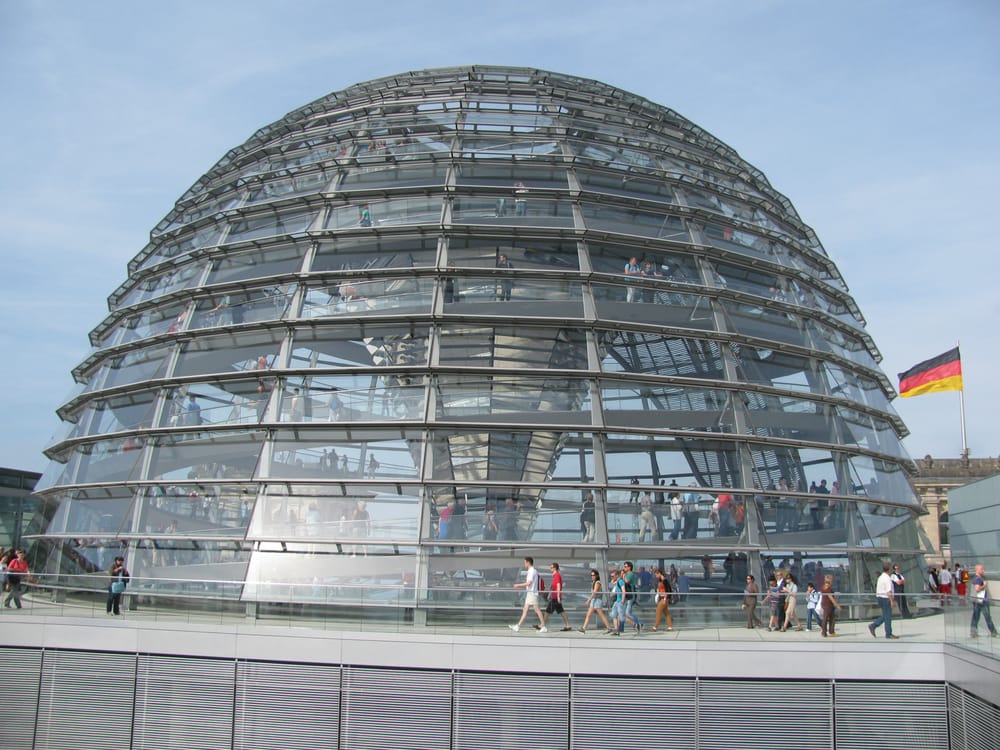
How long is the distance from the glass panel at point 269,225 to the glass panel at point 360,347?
13.0ft

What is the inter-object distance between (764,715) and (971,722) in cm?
295

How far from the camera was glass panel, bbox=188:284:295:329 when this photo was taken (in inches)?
818

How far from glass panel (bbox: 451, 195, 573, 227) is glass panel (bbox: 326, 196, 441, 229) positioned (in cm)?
59

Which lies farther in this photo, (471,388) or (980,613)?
(471,388)

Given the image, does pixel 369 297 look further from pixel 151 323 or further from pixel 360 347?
pixel 151 323

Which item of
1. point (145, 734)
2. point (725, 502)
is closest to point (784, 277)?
point (725, 502)

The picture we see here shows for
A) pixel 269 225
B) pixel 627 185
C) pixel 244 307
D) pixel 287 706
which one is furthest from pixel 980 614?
pixel 269 225

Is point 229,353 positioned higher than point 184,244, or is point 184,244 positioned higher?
point 184,244

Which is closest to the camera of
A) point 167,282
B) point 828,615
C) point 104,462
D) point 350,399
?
point 828,615

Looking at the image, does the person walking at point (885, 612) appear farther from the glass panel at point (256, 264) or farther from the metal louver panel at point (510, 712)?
the glass panel at point (256, 264)

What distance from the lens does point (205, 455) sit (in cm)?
1909

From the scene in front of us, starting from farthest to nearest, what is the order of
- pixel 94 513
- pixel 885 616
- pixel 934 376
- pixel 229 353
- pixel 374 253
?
pixel 934 376, pixel 374 253, pixel 229 353, pixel 94 513, pixel 885 616

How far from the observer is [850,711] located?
14.2 metres

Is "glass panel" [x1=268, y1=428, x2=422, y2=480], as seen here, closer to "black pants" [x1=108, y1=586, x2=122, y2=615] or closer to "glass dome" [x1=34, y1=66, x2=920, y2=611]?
"glass dome" [x1=34, y1=66, x2=920, y2=611]
